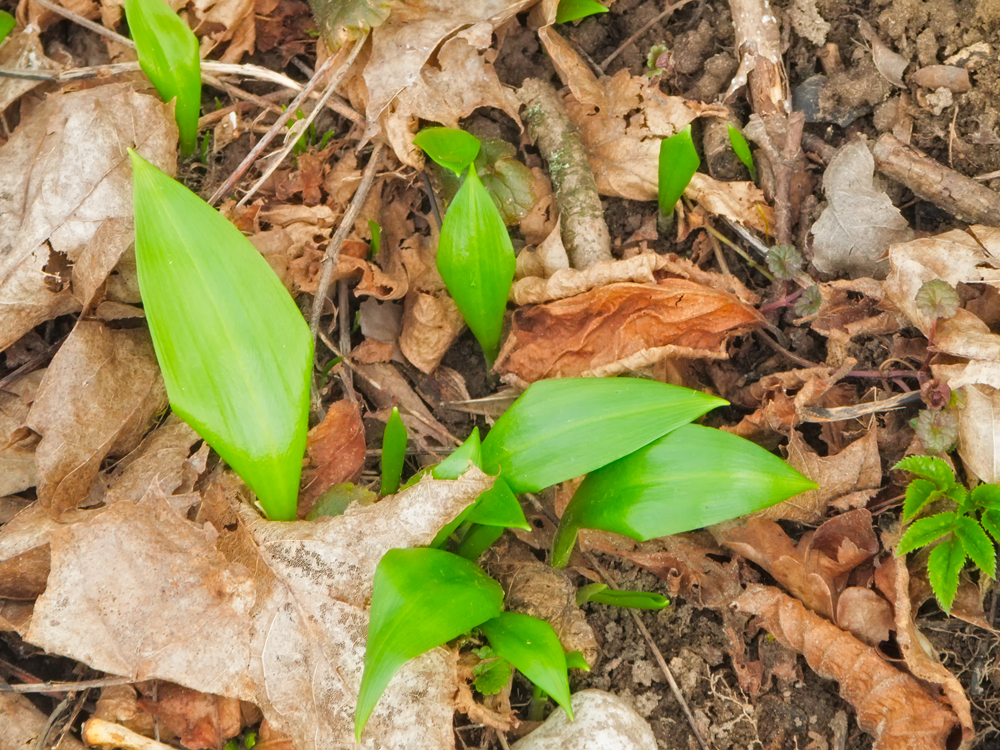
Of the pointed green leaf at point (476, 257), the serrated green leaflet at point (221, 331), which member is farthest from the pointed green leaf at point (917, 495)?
the serrated green leaflet at point (221, 331)

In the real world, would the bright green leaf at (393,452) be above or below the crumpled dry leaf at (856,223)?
below

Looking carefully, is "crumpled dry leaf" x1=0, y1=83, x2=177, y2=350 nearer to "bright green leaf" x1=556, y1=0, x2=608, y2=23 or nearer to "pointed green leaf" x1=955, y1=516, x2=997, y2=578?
"bright green leaf" x1=556, y1=0, x2=608, y2=23

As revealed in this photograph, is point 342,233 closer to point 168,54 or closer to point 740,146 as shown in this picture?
point 168,54

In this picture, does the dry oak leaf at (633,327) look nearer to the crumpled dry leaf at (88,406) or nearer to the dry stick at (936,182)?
the dry stick at (936,182)

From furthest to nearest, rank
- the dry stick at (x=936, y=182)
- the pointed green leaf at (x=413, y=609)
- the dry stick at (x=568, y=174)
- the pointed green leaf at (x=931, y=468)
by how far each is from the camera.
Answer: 1. the dry stick at (x=568, y=174)
2. the dry stick at (x=936, y=182)
3. the pointed green leaf at (x=931, y=468)
4. the pointed green leaf at (x=413, y=609)

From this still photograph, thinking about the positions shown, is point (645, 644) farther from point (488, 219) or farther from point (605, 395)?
point (488, 219)

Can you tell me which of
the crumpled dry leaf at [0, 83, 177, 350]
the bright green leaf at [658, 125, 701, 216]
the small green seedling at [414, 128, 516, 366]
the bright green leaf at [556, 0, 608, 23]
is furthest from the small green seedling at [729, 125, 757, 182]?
the crumpled dry leaf at [0, 83, 177, 350]

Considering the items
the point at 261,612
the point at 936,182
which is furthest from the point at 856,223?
the point at 261,612
